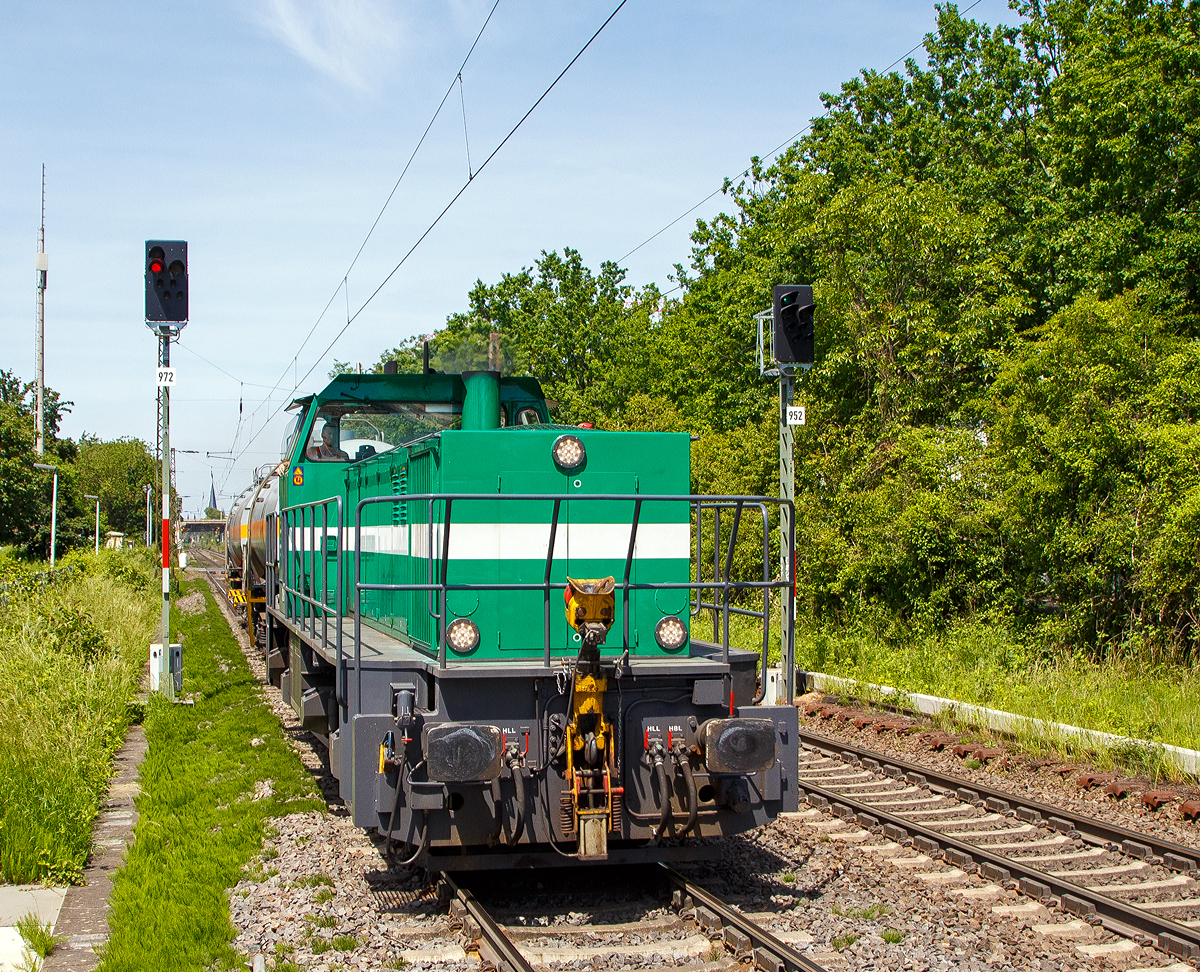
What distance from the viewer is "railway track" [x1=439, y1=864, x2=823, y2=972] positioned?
4473mm

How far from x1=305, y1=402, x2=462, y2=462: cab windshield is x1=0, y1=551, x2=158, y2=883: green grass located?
2959 mm

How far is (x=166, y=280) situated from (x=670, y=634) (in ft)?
27.8

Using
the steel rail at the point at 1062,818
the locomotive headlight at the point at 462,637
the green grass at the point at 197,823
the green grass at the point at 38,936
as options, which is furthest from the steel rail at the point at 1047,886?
the green grass at the point at 38,936

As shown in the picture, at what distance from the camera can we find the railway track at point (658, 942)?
447 cm

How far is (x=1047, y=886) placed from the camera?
5.57m

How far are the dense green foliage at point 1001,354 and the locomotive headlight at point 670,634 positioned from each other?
Answer: 276 centimetres

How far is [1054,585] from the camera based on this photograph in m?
12.6

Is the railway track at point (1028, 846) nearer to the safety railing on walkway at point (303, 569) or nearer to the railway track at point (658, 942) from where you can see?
the railway track at point (658, 942)

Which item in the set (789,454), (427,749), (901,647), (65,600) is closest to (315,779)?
(427,749)

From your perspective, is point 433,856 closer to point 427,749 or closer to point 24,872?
point 427,749

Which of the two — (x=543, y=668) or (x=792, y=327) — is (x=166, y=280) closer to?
(x=792, y=327)

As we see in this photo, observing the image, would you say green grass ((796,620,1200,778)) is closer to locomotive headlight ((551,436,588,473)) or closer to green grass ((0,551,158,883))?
locomotive headlight ((551,436,588,473))

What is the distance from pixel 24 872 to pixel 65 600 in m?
8.74

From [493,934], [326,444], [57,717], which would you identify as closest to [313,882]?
[493,934]
